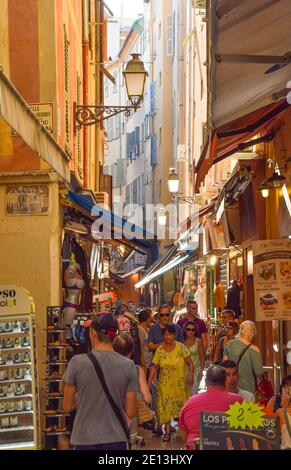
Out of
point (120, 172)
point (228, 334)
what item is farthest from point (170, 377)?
point (120, 172)

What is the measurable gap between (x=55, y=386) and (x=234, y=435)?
225 inches

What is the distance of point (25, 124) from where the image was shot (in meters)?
9.17

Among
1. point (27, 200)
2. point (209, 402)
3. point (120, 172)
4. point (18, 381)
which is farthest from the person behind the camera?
point (120, 172)

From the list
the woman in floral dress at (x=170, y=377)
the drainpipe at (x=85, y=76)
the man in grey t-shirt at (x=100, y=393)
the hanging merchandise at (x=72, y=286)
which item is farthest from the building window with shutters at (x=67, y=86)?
the man in grey t-shirt at (x=100, y=393)

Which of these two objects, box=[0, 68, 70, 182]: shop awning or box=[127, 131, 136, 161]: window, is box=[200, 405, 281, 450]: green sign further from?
box=[127, 131, 136, 161]: window

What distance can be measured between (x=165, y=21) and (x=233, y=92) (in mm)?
43703

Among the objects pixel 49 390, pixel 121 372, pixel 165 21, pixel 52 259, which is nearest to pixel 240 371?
pixel 49 390

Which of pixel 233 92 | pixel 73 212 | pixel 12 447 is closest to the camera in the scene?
pixel 233 92

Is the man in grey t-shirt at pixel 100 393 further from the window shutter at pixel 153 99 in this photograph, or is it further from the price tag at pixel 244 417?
the window shutter at pixel 153 99

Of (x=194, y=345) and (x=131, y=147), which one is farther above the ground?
(x=131, y=147)

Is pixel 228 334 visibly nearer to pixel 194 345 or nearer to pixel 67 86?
pixel 194 345

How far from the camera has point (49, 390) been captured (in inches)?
493

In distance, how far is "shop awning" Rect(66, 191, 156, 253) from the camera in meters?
16.8
